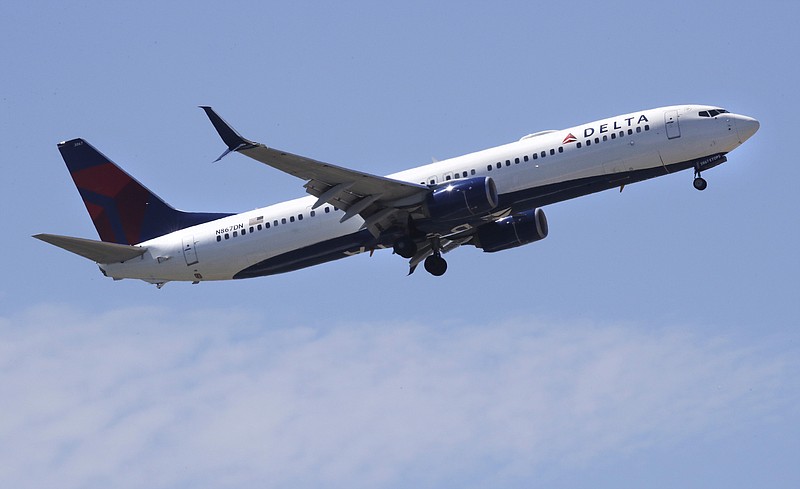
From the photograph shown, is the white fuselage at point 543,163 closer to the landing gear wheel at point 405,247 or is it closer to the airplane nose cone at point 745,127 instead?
the airplane nose cone at point 745,127

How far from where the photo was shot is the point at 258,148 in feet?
162

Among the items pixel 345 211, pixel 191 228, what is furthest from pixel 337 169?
pixel 191 228

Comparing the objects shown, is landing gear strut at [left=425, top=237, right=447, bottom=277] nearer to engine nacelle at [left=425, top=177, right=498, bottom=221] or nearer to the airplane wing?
the airplane wing

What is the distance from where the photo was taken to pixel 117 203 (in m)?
62.9

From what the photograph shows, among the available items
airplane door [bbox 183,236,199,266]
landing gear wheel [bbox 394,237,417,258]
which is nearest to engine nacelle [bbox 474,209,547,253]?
landing gear wheel [bbox 394,237,417,258]

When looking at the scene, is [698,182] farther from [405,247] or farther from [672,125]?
[405,247]

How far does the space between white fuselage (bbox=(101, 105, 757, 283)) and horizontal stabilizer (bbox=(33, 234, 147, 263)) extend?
3718 millimetres

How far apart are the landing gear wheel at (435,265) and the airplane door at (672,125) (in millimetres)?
12226

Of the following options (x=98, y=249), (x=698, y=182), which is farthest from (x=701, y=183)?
(x=98, y=249)

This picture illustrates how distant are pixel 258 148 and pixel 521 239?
1424 centimetres

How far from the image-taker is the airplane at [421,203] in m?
52.9

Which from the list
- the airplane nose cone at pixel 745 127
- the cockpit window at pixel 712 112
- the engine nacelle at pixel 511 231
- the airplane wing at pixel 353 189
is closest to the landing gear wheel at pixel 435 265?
the engine nacelle at pixel 511 231

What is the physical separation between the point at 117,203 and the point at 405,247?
628 inches

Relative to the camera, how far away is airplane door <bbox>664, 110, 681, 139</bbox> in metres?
52.9
